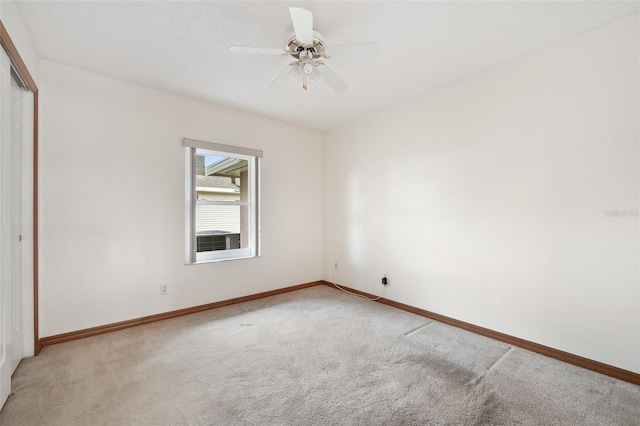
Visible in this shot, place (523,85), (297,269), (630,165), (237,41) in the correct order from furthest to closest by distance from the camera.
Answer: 1. (297,269)
2. (523,85)
3. (237,41)
4. (630,165)

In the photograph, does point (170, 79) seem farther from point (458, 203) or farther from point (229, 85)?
point (458, 203)

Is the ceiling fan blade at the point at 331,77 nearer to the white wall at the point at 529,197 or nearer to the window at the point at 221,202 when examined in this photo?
the white wall at the point at 529,197

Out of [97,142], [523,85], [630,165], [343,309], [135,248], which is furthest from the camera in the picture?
[343,309]

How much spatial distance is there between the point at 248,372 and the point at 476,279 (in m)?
2.24

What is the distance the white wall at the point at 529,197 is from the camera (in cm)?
200

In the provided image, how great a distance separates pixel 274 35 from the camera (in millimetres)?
2135

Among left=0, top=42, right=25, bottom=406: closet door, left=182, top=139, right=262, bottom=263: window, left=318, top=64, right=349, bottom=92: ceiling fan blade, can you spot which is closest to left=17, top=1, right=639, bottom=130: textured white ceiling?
left=318, top=64, right=349, bottom=92: ceiling fan blade

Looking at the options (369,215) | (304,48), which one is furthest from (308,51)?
(369,215)

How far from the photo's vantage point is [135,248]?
2.93m

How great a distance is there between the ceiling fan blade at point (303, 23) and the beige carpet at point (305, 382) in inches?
89.7

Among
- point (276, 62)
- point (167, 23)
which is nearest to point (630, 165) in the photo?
point (276, 62)

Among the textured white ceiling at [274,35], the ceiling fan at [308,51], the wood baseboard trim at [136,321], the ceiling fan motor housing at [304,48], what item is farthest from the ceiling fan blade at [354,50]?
the wood baseboard trim at [136,321]

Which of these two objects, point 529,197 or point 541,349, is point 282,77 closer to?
point 529,197

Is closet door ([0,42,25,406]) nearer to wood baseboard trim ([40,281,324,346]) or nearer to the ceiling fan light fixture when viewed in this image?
wood baseboard trim ([40,281,324,346])
